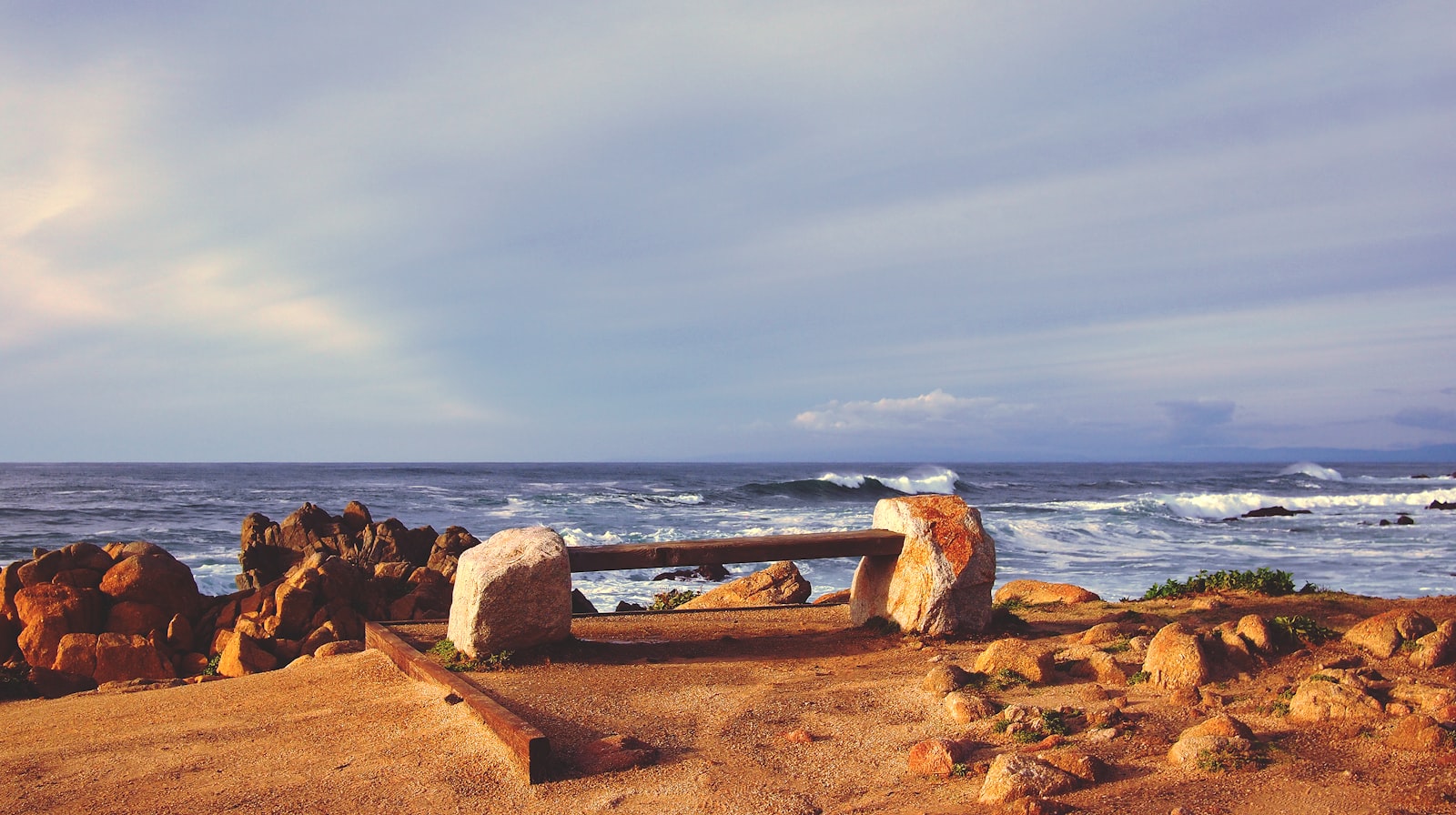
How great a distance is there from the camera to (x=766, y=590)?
1206 cm

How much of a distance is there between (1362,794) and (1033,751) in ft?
4.35

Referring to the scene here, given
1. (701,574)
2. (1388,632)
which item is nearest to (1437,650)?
(1388,632)

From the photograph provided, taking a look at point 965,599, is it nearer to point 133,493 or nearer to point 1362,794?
point 1362,794

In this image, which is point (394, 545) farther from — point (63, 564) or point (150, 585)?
point (63, 564)

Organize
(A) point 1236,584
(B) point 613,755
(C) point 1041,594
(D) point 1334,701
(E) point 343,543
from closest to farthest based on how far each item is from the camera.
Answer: (B) point 613,755
(D) point 1334,701
(A) point 1236,584
(C) point 1041,594
(E) point 343,543

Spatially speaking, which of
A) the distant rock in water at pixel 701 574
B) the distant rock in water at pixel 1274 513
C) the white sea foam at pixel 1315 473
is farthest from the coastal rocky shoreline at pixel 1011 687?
the white sea foam at pixel 1315 473

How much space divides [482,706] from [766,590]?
7044 millimetres

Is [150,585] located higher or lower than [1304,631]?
lower

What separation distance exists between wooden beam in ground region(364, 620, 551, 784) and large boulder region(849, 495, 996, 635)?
3547 mm

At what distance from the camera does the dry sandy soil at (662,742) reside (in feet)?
13.8

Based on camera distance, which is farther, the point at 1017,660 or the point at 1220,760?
the point at 1017,660

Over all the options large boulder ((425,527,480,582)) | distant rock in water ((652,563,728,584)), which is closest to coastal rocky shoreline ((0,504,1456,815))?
large boulder ((425,527,480,582))

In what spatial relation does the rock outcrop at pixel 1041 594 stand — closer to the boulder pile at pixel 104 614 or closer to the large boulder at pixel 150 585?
the boulder pile at pixel 104 614

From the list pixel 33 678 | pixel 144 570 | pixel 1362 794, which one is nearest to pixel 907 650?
pixel 1362 794
